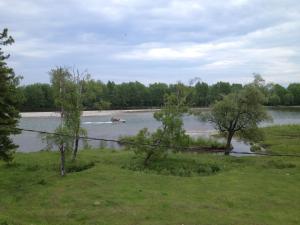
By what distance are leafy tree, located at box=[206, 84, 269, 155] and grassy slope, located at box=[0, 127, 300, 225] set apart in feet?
23.9

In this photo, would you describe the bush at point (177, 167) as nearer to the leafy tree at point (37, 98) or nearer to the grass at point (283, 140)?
the grass at point (283, 140)

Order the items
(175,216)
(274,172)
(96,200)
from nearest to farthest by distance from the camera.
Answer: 1. (175,216)
2. (96,200)
3. (274,172)

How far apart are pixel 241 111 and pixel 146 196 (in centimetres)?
2006

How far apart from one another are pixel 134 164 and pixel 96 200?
11.3 m

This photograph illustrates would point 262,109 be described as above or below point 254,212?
above

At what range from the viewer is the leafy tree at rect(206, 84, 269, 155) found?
119 feet

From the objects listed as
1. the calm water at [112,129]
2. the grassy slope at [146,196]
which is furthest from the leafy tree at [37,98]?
the grassy slope at [146,196]

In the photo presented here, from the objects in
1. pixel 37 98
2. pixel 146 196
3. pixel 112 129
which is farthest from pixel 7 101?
pixel 37 98

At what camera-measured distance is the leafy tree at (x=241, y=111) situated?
36.2 m

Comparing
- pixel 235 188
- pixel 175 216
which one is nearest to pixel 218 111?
pixel 235 188

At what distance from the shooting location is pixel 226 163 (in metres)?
30.8

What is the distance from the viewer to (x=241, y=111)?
120 feet

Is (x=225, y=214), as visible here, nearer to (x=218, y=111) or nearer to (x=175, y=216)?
(x=175, y=216)

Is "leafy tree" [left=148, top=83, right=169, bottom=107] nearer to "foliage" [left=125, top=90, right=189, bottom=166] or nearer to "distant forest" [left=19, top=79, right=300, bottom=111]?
"distant forest" [left=19, top=79, right=300, bottom=111]
